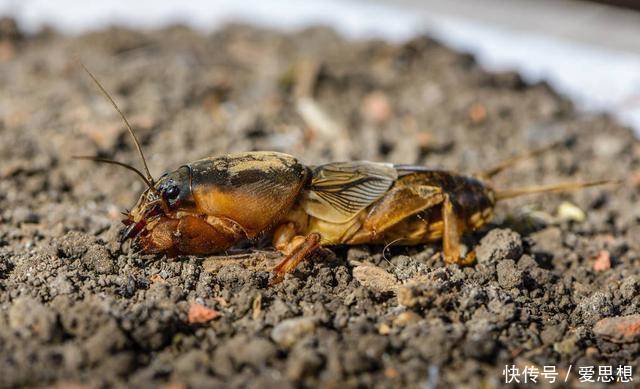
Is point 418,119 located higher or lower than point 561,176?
higher

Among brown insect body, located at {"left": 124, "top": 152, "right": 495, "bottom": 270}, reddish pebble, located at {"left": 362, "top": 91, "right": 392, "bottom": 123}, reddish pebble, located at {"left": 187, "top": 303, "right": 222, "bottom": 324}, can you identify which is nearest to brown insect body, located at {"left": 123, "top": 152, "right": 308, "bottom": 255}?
brown insect body, located at {"left": 124, "top": 152, "right": 495, "bottom": 270}

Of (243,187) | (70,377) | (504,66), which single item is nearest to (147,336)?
(70,377)

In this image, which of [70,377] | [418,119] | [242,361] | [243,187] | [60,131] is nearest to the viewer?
[70,377]

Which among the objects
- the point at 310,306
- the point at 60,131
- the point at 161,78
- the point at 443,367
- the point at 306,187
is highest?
the point at 161,78

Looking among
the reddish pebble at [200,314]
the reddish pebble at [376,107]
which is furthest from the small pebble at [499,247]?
the reddish pebble at [376,107]

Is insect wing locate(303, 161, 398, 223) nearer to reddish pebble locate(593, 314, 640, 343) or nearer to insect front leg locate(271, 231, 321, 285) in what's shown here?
insect front leg locate(271, 231, 321, 285)

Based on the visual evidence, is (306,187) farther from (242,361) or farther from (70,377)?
(70,377)

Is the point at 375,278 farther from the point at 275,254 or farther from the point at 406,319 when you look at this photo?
the point at 275,254
